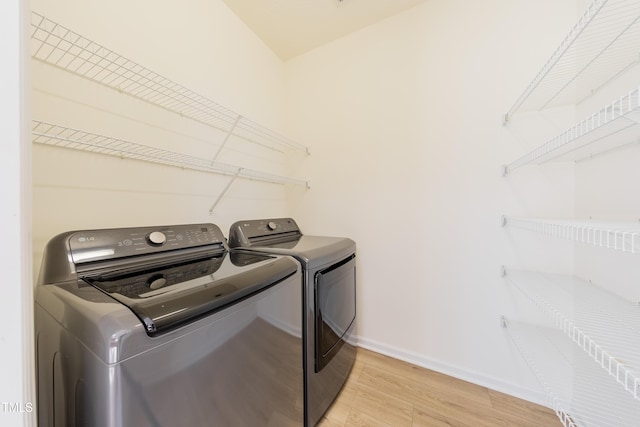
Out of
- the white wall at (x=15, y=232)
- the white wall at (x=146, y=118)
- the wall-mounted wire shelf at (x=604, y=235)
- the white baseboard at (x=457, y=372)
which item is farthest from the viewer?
the white baseboard at (x=457, y=372)

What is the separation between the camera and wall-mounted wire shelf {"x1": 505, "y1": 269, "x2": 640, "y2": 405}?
57 cm

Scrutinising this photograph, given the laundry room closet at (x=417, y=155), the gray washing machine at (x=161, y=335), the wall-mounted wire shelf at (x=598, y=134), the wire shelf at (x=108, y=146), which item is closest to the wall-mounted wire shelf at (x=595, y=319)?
the laundry room closet at (x=417, y=155)

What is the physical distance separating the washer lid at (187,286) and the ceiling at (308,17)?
1.84m

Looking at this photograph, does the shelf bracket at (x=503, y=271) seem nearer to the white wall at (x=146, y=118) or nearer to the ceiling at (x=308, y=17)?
the white wall at (x=146, y=118)

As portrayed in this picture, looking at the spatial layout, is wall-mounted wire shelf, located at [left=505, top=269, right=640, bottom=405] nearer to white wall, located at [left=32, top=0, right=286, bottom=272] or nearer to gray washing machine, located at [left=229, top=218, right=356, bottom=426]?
gray washing machine, located at [left=229, top=218, right=356, bottom=426]

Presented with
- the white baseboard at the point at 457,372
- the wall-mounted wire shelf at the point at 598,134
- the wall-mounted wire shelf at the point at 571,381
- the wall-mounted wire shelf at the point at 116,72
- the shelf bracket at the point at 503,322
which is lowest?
A: the white baseboard at the point at 457,372

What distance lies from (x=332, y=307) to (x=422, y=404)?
76 cm

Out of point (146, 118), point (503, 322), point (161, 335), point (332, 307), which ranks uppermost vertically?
point (146, 118)

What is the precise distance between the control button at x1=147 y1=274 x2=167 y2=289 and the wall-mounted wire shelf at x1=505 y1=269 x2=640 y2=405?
1.16 meters

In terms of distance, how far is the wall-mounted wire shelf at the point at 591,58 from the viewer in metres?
0.92

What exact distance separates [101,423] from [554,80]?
2218mm

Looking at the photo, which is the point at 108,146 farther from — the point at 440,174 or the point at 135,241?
the point at 440,174

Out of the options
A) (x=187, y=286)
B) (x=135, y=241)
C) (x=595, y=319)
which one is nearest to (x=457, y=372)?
(x=595, y=319)

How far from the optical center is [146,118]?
1.21 m
